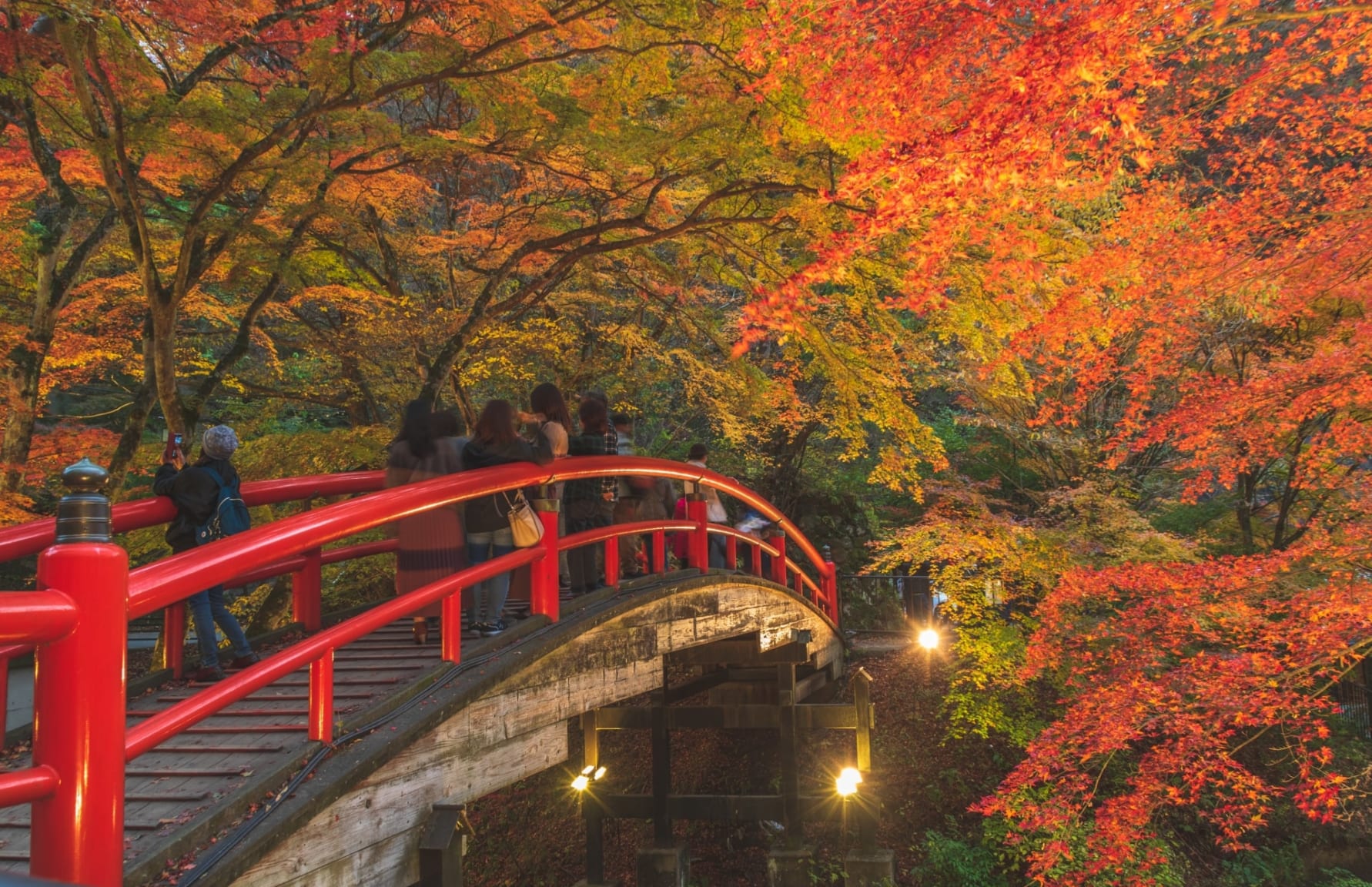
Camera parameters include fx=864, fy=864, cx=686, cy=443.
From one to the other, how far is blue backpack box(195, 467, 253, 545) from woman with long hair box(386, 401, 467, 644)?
881 millimetres

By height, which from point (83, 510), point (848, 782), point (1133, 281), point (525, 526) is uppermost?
point (1133, 281)

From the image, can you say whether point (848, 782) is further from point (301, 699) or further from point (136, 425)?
point (136, 425)

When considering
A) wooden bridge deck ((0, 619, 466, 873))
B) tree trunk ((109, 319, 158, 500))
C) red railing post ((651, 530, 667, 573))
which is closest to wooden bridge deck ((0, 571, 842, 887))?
wooden bridge deck ((0, 619, 466, 873))

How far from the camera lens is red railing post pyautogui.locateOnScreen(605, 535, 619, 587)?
19.3 feet

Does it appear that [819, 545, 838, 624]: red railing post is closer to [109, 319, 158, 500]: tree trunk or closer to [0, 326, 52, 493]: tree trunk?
[109, 319, 158, 500]: tree trunk

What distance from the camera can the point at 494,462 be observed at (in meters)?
5.25

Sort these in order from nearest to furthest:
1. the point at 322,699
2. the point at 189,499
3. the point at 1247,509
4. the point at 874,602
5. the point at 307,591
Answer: the point at 322,699
the point at 189,499
the point at 307,591
the point at 1247,509
the point at 874,602

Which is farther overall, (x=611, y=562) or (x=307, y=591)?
(x=611, y=562)

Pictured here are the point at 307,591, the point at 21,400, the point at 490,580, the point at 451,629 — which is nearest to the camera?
the point at 451,629

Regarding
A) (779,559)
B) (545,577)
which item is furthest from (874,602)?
(545,577)

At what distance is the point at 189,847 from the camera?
2.76 metres

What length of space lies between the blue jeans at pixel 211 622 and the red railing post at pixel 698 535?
359 cm

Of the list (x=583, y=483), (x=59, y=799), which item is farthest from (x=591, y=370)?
(x=59, y=799)

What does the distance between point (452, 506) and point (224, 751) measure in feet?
6.67
